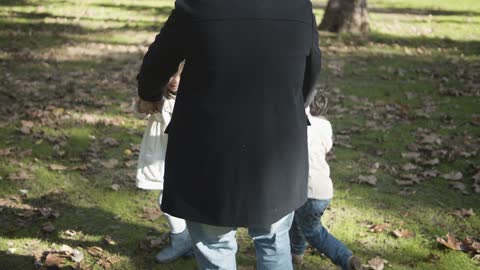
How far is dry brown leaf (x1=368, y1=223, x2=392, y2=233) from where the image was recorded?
14.9ft

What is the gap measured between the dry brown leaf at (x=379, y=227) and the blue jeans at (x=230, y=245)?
1.98 metres

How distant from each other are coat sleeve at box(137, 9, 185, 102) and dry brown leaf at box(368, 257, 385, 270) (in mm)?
2262

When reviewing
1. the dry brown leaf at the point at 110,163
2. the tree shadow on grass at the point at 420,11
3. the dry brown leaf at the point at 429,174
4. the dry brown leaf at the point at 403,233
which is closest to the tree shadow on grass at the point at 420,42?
the tree shadow on grass at the point at 420,11

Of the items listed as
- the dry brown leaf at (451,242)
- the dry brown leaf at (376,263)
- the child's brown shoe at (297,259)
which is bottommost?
the child's brown shoe at (297,259)

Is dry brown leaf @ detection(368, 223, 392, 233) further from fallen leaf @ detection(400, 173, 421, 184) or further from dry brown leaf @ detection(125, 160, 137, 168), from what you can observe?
dry brown leaf @ detection(125, 160, 137, 168)

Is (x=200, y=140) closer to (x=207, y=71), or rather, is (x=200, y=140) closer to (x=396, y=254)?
(x=207, y=71)

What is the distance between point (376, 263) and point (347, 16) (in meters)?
9.24

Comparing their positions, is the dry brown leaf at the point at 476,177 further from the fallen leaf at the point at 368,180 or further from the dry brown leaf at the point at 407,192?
Answer: the fallen leaf at the point at 368,180

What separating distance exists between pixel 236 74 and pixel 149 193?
3.17 meters

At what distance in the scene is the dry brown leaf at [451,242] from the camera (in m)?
4.16

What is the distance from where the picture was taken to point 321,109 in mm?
3535

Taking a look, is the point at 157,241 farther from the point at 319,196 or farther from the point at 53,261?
the point at 319,196

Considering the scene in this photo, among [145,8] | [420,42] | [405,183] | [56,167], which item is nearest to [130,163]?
[56,167]

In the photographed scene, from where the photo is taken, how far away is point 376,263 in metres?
3.98
